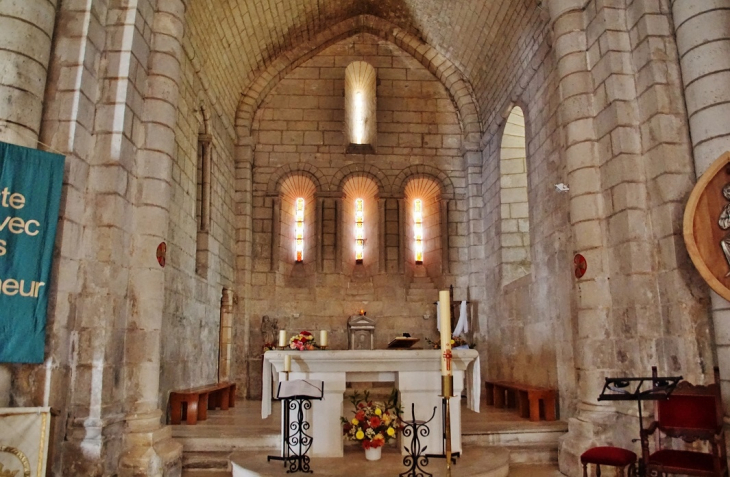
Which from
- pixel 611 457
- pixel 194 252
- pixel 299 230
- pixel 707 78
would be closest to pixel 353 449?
pixel 611 457

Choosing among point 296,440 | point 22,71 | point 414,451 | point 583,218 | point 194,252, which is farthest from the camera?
point 194,252

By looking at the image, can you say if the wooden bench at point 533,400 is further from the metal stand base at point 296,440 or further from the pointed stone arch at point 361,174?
the pointed stone arch at point 361,174

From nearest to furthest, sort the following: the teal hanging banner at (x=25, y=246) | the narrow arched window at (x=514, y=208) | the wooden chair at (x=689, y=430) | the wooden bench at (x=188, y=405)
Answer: the wooden chair at (x=689, y=430)
the teal hanging banner at (x=25, y=246)
the wooden bench at (x=188, y=405)
the narrow arched window at (x=514, y=208)

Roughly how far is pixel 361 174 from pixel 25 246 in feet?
26.3

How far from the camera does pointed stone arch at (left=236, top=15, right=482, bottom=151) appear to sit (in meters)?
12.2

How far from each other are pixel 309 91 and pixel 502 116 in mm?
4223

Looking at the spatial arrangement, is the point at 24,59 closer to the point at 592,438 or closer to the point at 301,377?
the point at 301,377

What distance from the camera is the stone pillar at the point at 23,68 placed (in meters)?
4.95

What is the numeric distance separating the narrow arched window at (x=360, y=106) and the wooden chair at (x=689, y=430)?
27.9 feet

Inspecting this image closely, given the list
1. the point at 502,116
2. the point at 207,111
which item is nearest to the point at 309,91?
the point at 207,111

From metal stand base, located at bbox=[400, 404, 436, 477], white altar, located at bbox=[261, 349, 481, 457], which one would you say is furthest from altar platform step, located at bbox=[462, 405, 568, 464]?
metal stand base, located at bbox=[400, 404, 436, 477]

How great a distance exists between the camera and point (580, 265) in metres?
6.41

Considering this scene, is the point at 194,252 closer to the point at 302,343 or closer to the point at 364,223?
the point at 302,343

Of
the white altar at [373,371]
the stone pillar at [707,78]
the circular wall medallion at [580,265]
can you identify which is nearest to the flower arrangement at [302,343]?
the white altar at [373,371]
